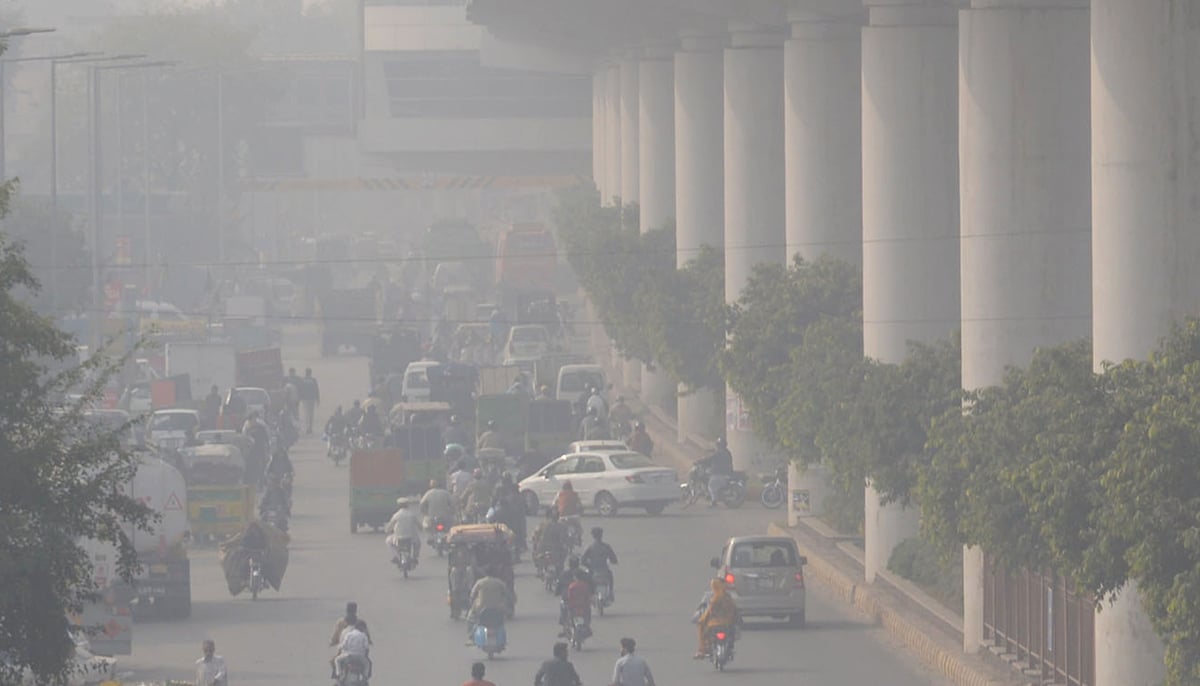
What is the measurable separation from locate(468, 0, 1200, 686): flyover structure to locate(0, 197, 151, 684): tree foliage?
11.9 metres

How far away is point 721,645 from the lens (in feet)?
95.7

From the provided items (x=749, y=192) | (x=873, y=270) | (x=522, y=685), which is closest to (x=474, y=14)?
(x=749, y=192)

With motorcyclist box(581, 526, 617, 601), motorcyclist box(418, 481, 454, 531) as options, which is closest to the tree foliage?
motorcyclist box(581, 526, 617, 601)

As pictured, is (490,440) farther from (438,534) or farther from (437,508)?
(437,508)

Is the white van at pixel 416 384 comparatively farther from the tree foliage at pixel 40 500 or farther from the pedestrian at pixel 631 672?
the tree foliage at pixel 40 500

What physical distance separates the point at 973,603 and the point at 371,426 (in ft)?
82.9

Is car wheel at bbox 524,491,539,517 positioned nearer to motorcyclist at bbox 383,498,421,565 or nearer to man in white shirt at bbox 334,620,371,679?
motorcyclist at bbox 383,498,421,565

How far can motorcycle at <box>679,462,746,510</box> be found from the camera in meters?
48.8

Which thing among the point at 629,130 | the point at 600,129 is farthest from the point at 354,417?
the point at 600,129

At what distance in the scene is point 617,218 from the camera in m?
81.0

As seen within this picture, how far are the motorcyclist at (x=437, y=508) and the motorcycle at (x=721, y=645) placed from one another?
11.3 m

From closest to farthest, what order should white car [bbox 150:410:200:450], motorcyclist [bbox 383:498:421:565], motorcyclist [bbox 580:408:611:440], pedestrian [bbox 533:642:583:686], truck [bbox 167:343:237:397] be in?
pedestrian [bbox 533:642:583:686], motorcyclist [bbox 383:498:421:565], white car [bbox 150:410:200:450], motorcyclist [bbox 580:408:611:440], truck [bbox 167:343:237:397]

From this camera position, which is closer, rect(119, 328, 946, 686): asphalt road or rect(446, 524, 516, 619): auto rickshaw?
rect(119, 328, 946, 686): asphalt road

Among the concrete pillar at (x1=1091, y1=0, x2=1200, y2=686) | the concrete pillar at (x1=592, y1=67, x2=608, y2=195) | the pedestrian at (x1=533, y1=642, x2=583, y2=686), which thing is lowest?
the pedestrian at (x1=533, y1=642, x2=583, y2=686)
